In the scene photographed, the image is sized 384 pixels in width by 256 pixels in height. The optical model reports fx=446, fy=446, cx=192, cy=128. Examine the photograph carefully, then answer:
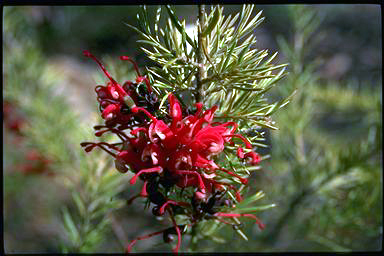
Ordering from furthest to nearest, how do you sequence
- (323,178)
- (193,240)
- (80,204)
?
(323,178)
(80,204)
(193,240)

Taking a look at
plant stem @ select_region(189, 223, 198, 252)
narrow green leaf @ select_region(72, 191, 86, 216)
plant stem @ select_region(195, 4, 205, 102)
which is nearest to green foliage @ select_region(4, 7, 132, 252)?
narrow green leaf @ select_region(72, 191, 86, 216)

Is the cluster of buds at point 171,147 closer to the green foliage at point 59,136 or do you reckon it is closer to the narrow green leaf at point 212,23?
the narrow green leaf at point 212,23

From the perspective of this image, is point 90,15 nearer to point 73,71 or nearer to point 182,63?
point 73,71

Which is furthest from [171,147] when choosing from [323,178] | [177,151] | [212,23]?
[323,178]

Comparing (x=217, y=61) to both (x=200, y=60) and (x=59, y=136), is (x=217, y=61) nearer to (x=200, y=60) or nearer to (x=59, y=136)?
(x=200, y=60)

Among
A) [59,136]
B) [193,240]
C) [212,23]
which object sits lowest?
[193,240]

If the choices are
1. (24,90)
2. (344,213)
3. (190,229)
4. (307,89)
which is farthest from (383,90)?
(24,90)

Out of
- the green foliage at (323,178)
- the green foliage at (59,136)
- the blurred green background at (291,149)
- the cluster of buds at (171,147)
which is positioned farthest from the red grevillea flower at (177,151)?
the green foliage at (323,178)

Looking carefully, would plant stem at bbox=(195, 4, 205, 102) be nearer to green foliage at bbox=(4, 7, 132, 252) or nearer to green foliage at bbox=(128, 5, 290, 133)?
green foliage at bbox=(128, 5, 290, 133)
